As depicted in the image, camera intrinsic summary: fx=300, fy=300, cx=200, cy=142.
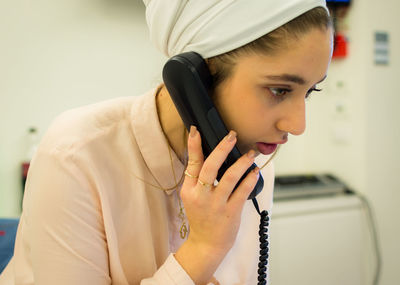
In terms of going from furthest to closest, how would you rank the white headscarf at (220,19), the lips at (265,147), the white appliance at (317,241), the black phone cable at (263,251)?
the white appliance at (317,241) → the black phone cable at (263,251) → the lips at (265,147) → the white headscarf at (220,19)

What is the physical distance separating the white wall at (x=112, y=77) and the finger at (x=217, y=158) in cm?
130

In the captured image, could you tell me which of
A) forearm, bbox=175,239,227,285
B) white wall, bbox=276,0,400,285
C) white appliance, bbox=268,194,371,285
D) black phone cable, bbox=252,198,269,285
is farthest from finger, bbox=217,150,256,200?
white wall, bbox=276,0,400,285

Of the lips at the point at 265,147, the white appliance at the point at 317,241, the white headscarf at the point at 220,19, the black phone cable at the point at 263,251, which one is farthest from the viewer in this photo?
the white appliance at the point at 317,241

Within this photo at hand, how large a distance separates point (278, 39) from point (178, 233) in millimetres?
515

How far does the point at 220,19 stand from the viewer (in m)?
0.54

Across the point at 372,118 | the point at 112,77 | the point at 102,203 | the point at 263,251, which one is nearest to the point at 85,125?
the point at 102,203

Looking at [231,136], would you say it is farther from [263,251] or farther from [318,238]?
[318,238]

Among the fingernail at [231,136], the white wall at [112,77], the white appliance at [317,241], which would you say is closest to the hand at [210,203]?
the fingernail at [231,136]

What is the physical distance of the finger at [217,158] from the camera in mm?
582

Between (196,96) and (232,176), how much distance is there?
0.17 m

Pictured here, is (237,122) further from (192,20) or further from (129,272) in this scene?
(129,272)

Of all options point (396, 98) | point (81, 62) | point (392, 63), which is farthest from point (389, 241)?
point (81, 62)

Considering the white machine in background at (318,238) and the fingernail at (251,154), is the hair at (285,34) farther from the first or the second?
the white machine in background at (318,238)

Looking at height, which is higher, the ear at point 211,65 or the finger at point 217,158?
the ear at point 211,65
